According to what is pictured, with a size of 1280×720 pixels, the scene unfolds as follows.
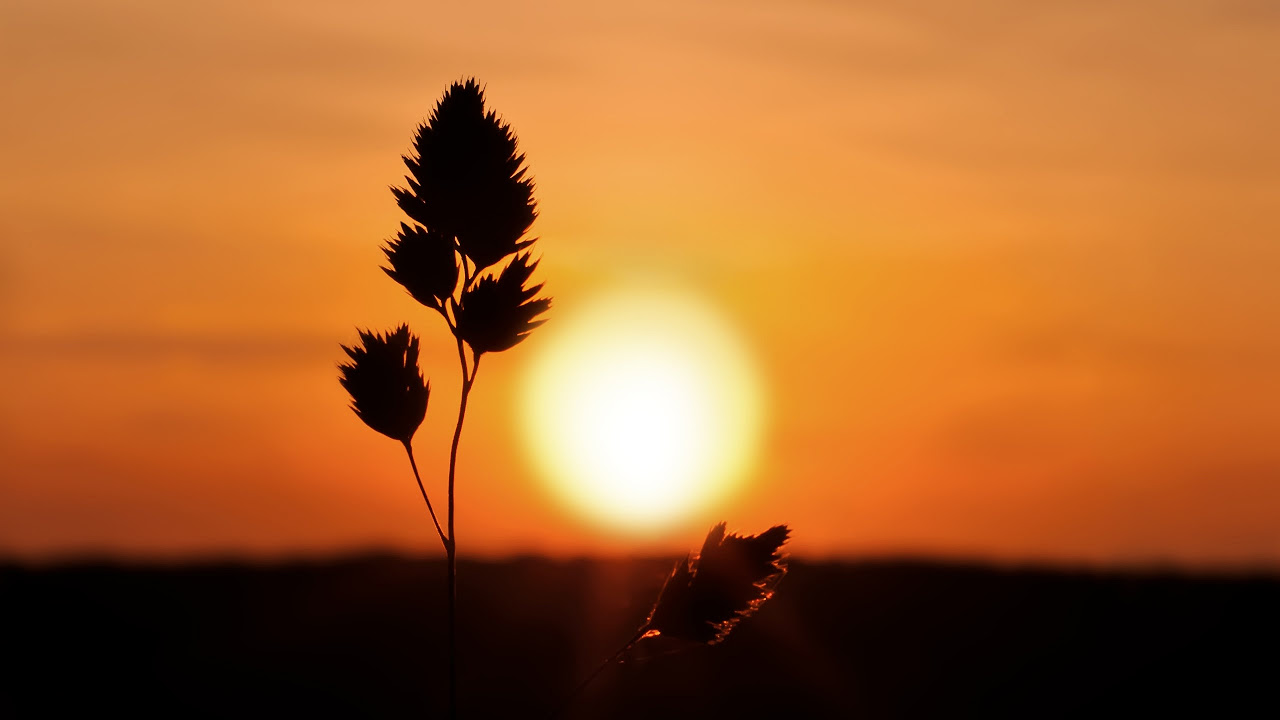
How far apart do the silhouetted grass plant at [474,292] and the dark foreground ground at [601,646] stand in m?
11.7

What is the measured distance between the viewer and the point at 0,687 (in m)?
18.8

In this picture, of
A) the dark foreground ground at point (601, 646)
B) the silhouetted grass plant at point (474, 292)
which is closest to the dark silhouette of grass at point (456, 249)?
the silhouetted grass plant at point (474, 292)

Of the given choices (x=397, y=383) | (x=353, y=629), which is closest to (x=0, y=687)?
(x=353, y=629)

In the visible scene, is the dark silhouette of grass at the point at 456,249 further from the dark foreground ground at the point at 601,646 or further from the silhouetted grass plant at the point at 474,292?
the dark foreground ground at the point at 601,646

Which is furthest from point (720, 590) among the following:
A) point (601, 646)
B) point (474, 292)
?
point (601, 646)

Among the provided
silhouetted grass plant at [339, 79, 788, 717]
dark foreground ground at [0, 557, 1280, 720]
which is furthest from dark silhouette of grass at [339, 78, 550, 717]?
dark foreground ground at [0, 557, 1280, 720]

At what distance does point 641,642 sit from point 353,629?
17809 mm

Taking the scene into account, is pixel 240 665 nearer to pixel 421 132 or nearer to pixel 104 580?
pixel 104 580

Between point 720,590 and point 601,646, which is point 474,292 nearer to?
point 720,590

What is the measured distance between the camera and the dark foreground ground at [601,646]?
17.8 m

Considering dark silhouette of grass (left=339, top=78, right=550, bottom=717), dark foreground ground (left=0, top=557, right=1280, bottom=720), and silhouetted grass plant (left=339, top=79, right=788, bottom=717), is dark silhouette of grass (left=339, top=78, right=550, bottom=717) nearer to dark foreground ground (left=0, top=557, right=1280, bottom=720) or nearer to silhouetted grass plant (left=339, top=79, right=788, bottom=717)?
silhouetted grass plant (left=339, top=79, right=788, bottom=717)

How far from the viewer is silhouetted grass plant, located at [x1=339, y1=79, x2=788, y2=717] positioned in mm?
3898

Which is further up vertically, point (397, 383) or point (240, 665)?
point (397, 383)

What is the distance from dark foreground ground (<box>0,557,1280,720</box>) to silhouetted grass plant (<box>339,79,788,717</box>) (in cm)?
1171
